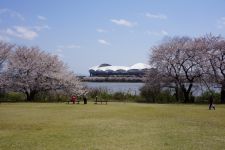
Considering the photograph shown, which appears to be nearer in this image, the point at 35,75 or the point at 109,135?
the point at 109,135

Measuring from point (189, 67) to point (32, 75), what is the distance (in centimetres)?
2000

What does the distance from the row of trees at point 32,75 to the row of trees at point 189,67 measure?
10.2m

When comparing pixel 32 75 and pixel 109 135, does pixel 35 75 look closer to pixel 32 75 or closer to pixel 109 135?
pixel 32 75

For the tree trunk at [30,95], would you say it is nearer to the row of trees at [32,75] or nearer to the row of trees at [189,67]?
the row of trees at [32,75]

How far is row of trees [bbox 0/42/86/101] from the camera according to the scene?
47.9 m

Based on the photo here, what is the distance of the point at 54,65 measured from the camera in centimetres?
5012

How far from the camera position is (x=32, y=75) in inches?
1900

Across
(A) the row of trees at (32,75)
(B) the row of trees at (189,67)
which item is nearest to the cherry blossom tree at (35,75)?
(A) the row of trees at (32,75)

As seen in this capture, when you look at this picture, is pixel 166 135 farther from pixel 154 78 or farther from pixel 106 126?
pixel 154 78

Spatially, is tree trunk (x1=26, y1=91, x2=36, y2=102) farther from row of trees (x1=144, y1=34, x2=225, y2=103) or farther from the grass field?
the grass field

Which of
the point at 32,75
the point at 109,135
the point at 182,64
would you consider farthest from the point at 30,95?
the point at 109,135

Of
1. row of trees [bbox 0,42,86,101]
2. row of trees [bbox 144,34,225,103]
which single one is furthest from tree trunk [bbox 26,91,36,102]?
row of trees [bbox 144,34,225,103]

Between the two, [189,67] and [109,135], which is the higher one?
[189,67]

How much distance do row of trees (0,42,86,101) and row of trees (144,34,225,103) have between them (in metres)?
10.2
